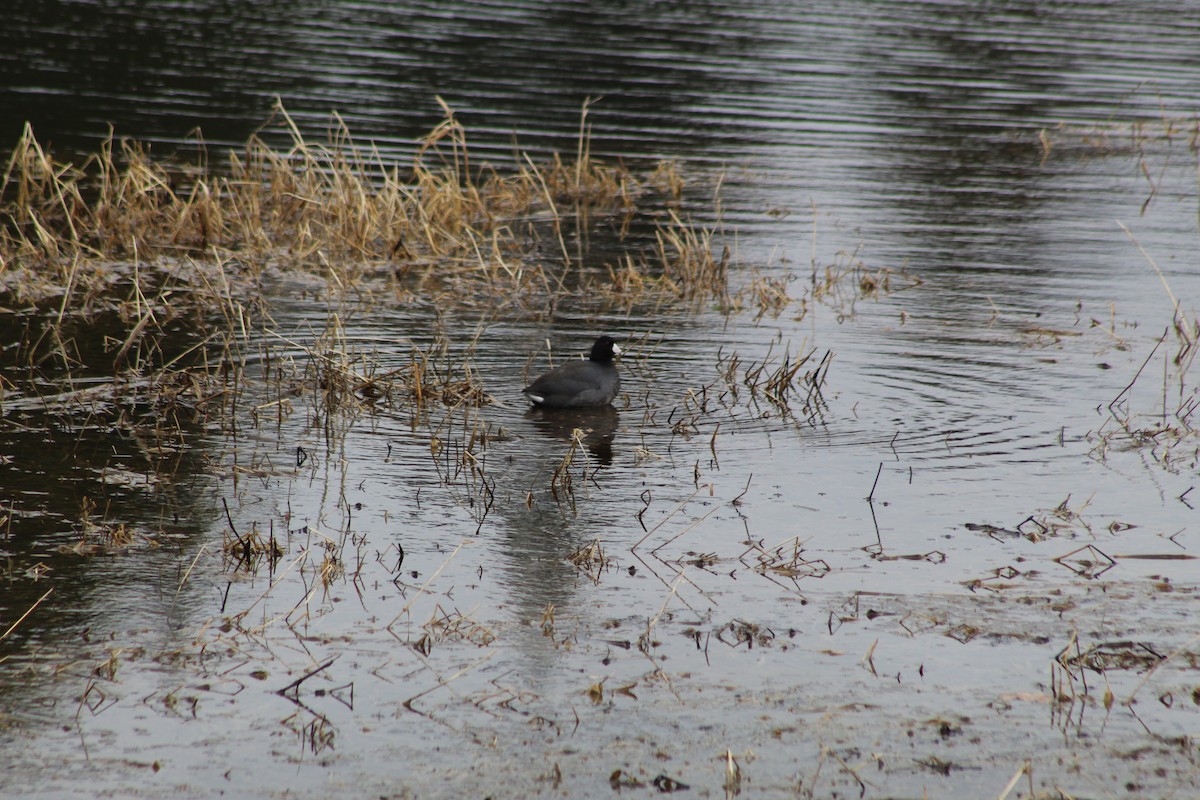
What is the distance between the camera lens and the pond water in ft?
21.4

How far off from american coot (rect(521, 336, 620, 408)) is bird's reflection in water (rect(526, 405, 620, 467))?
0.37 ft

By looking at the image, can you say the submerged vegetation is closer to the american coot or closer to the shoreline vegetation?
the shoreline vegetation

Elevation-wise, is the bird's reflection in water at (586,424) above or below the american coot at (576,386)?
below

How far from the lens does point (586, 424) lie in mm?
11867

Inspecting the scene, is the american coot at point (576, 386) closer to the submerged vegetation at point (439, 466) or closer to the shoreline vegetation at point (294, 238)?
the submerged vegetation at point (439, 466)

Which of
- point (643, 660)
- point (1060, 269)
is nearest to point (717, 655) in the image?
point (643, 660)

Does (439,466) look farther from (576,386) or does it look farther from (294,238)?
(294,238)

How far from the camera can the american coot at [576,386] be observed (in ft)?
38.8

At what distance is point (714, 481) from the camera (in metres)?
10.4

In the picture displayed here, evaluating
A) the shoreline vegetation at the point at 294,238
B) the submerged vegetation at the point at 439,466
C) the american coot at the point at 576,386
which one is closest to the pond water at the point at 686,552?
the submerged vegetation at the point at 439,466

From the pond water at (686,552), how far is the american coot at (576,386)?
0.89ft

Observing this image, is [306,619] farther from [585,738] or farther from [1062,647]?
[1062,647]

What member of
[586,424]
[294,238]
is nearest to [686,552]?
[586,424]

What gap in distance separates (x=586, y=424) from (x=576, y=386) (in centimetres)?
34
